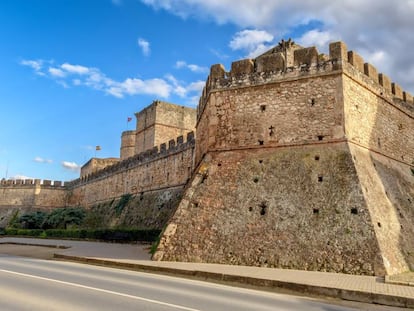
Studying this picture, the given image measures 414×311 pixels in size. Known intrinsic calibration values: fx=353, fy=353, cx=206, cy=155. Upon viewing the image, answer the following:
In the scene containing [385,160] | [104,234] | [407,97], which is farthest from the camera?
[104,234]

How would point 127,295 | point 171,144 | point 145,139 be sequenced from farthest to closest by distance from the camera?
1. point 145,139
2. point 171,144
3. point 127,295

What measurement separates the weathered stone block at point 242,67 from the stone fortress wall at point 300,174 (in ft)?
0.14

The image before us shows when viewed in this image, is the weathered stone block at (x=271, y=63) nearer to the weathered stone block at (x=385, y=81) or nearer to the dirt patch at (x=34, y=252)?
the weathered stone block at (x=385, y=81)

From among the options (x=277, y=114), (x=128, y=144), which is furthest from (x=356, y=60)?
(x=128, y=144)

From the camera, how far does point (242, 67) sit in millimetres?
14859

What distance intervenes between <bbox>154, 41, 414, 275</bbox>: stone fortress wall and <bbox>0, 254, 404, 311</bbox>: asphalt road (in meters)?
2.97

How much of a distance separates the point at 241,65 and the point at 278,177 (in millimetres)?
5157

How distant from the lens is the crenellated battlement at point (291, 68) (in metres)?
13.3

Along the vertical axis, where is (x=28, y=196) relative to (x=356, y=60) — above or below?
below

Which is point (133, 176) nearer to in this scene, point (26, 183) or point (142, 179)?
point (142, 179)

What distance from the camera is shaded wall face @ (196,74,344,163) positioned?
13047 millimetres

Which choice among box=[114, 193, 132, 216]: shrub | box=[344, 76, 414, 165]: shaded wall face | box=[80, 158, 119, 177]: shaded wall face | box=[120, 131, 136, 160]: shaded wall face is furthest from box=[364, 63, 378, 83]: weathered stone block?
box=[80, 158, 119, 177]: shaded wall face

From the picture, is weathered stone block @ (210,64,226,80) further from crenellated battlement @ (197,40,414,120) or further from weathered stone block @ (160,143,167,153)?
weathered stone block @ (160,143,167,153)

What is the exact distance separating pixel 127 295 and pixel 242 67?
1068 centimetres
